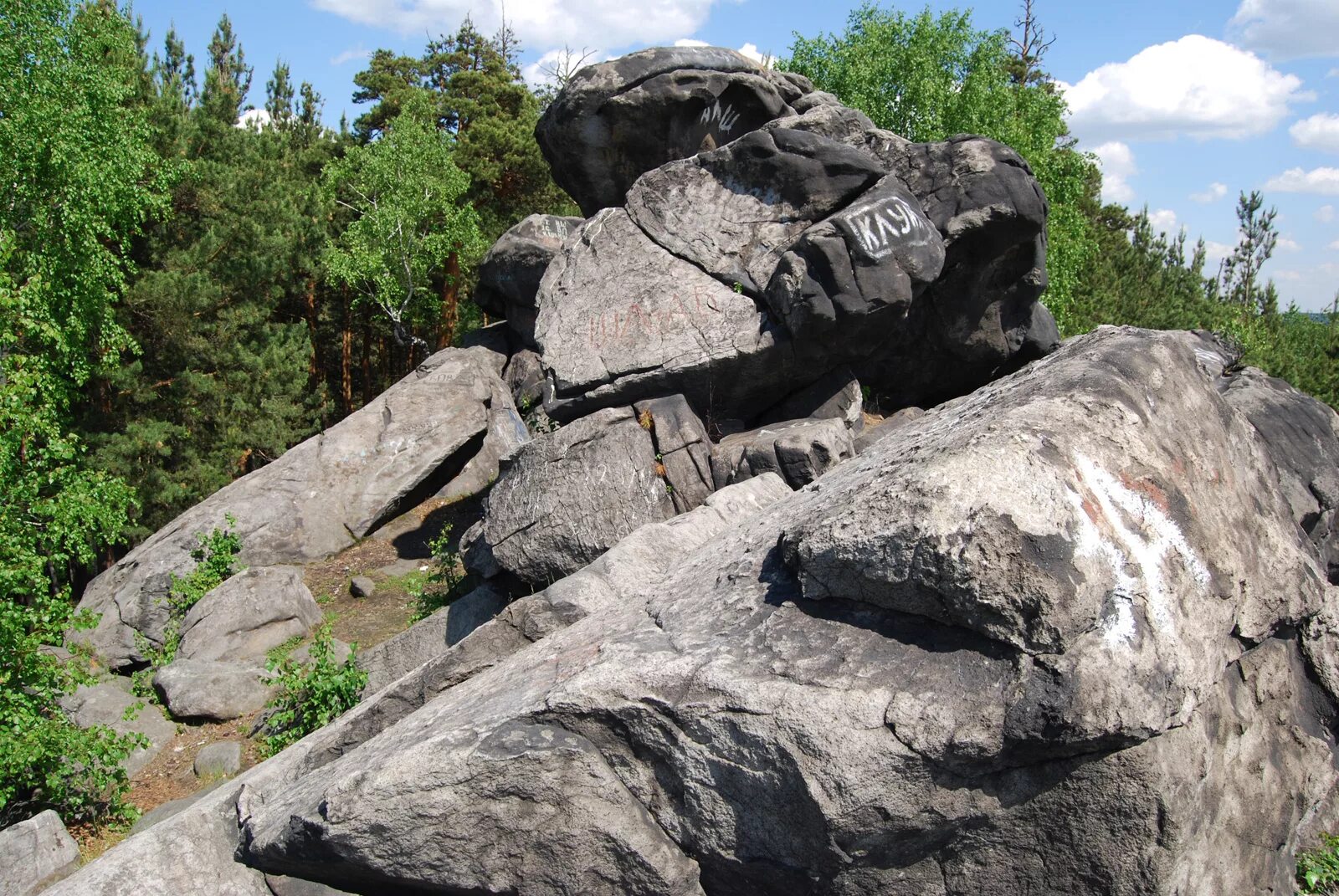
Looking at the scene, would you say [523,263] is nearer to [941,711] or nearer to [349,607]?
[349,607]

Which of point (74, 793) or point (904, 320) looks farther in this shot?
point (904, 320)

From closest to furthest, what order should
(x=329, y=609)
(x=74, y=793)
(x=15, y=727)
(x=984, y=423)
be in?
(x=984, y=423) < (x=15, y=727) < (x=74, y=793) < (x=329, y=609)

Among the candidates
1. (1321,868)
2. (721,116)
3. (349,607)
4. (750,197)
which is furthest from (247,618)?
(1321,868)

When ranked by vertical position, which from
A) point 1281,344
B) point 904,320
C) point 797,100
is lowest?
point 904,320

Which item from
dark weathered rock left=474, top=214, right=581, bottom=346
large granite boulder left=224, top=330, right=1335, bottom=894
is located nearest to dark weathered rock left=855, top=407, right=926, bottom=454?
large granite boulder left=224, top=330, right=1335, bottom=894

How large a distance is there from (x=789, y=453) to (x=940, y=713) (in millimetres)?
5839

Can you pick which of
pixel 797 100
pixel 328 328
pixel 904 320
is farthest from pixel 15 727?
pixel 328 328

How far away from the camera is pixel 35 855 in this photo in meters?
8.18

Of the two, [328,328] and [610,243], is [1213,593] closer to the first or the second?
[610,243]

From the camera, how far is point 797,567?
5027 mm

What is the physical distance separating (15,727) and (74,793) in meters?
1.18

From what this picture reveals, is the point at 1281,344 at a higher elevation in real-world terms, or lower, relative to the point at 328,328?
lower

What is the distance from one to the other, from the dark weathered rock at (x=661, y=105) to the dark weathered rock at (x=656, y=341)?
4021 millimetres

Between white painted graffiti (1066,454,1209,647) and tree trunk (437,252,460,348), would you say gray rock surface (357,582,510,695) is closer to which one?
white painted graffiti (1066,454,1209,647)
